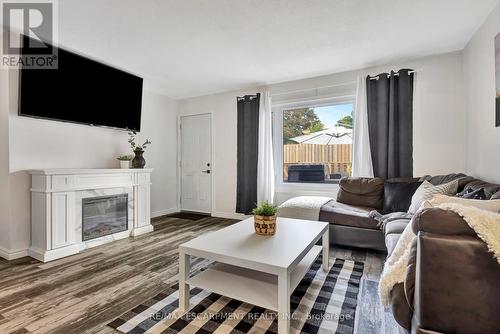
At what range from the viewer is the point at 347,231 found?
2668 mm

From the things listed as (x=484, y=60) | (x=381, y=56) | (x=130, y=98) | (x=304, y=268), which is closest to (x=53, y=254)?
(x=130, y=98)

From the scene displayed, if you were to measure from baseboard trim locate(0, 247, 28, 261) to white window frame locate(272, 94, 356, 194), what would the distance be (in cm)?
333

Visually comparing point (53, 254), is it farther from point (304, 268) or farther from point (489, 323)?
point (489, 323)

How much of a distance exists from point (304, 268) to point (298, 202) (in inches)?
51.8

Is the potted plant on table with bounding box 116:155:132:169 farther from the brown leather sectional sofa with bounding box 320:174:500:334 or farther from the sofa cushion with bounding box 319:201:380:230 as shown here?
the brown leather sectional sofa with bounding box 320:174:500:334

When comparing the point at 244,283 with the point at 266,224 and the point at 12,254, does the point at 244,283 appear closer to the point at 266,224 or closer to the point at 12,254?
the point at 266,224

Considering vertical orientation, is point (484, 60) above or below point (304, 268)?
above

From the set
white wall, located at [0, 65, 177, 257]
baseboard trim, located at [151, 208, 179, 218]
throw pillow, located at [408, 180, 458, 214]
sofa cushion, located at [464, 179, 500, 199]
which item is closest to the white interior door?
baseboard trim, located at [151, 208, 179, 218]

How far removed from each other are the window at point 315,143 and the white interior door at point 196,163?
4.74 feet

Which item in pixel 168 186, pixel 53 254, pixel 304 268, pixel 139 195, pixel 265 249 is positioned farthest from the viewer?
pixel 168 186

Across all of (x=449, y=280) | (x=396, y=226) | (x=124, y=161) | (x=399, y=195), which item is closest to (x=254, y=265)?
(x=449, y=280)

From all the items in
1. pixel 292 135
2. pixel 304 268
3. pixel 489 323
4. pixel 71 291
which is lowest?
pixel 71 291

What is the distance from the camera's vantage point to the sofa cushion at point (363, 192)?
307cm

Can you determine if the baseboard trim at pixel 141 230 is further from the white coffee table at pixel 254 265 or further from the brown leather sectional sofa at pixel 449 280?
the brown leather sectional sofa at pixel 449 280
